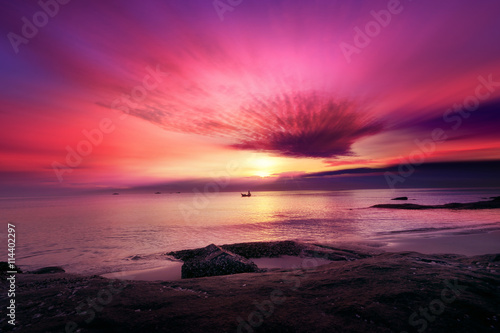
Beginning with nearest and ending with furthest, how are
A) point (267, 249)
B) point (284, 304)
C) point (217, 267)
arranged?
1. point (284, 304)
2. point (217, 267)
3. point (267, 249)

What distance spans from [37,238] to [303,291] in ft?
101

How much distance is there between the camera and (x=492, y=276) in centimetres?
691

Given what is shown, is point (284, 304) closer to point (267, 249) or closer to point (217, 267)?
point (217, 267)

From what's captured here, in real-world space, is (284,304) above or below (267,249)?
above

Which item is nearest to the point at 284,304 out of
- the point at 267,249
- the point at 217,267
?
the point at 217,267

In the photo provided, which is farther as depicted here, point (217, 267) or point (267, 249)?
point (267, 249)

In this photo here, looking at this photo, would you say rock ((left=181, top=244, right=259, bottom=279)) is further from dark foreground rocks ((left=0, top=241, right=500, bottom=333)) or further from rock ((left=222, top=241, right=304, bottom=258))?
rock ((left=222, top=241, right=304, bottom=258))

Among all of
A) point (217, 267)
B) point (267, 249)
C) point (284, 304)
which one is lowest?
point (267, 249)

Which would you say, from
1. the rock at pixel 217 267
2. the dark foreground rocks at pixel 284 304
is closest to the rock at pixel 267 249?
the rock at pixel 217 267

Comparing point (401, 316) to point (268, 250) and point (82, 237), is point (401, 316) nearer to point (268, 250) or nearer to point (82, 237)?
point (268, 250)

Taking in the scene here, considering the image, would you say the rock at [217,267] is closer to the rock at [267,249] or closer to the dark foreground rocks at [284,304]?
the dark foreground rocks at [284,304]

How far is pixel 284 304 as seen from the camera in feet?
18.3

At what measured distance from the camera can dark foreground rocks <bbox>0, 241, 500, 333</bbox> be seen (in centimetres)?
463

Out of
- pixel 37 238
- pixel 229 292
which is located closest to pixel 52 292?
pixel 229 292
